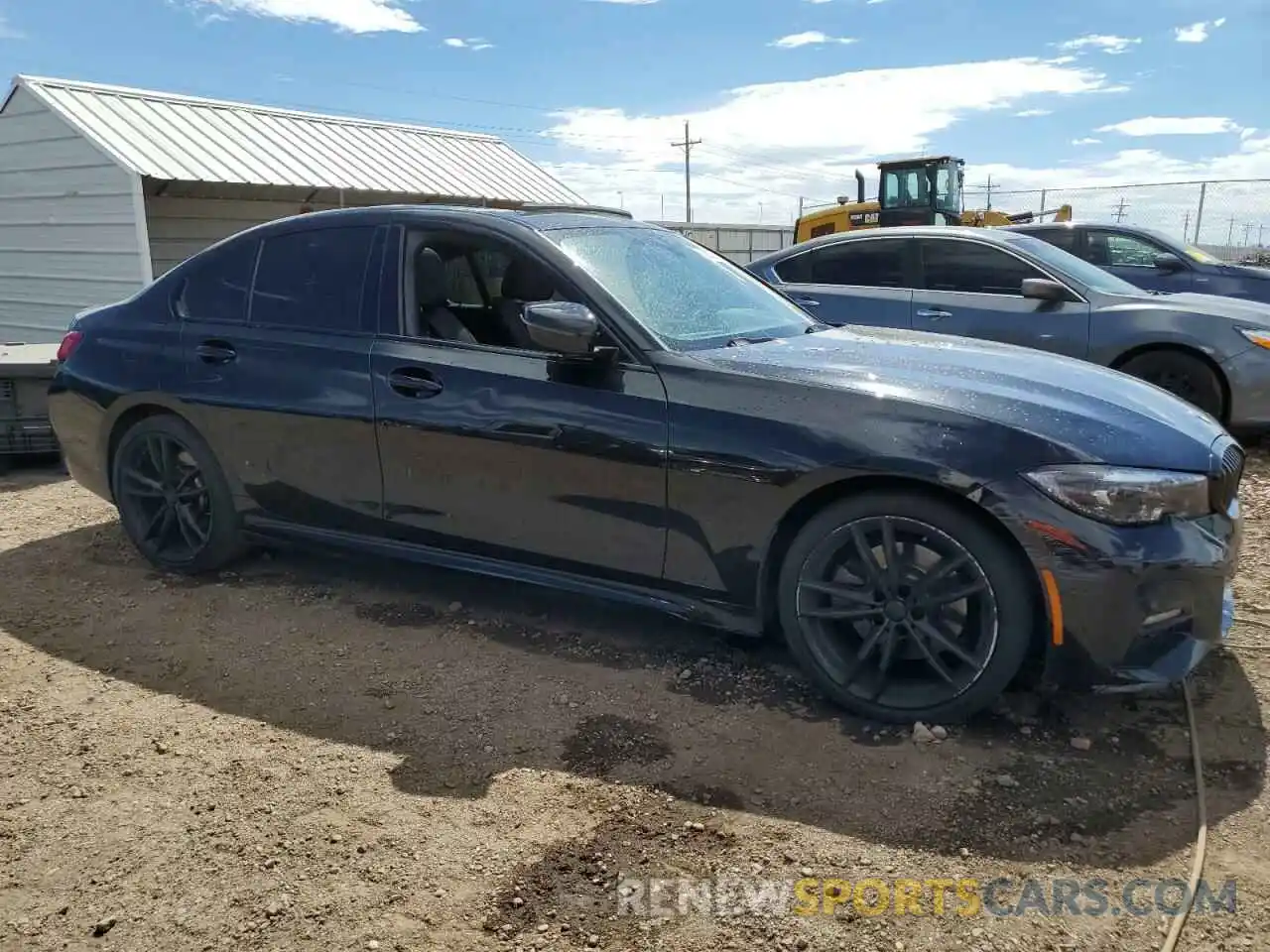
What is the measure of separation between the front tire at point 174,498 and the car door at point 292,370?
0.13m

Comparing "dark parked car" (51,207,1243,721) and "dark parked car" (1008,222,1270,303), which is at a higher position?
"dark parked car" (1008,222,1270,303)

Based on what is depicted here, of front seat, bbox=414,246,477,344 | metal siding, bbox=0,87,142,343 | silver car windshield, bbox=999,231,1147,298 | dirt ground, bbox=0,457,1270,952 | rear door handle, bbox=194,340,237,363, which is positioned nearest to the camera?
dirt ground, bbox=0,457,1270,952

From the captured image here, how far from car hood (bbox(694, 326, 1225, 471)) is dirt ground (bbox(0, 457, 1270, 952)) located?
902 millimetres

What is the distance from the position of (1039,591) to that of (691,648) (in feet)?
4.37

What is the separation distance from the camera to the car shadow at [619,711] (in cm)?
282

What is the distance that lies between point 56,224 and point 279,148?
141 inches

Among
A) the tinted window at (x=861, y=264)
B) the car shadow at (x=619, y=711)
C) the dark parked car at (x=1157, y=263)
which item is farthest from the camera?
the dark parked car at (x=1157, y=263)

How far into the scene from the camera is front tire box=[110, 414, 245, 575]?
453cm

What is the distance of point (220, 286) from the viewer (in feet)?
14.8

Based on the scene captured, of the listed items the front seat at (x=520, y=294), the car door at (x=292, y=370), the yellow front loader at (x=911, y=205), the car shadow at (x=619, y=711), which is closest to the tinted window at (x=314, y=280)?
the car door at (x=292, y=370)

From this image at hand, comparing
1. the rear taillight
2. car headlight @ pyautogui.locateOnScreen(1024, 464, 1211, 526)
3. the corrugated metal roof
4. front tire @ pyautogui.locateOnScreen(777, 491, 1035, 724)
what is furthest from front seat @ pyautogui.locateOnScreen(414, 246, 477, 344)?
the corrugated metal roof

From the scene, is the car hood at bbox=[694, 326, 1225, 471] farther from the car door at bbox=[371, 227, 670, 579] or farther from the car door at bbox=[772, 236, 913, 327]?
the car door at bbox=[772, 236, 913, 327]

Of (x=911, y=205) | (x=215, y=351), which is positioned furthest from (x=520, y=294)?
(x=911, y=205)

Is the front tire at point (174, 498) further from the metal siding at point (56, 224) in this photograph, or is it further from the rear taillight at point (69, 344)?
the metal siding at point (56, 224)
